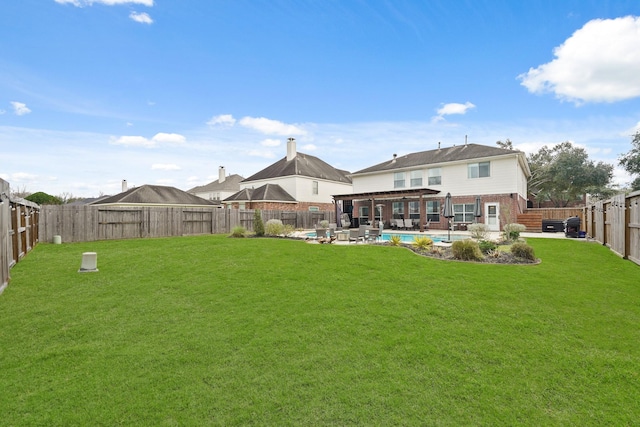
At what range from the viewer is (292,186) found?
123 ft

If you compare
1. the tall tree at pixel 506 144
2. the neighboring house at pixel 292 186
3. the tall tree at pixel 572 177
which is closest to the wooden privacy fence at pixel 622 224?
the neighboring house at pixel 292 186

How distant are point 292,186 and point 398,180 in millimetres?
13428

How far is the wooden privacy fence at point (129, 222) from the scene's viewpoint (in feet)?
50.9

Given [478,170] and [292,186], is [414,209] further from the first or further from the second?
[292,186]

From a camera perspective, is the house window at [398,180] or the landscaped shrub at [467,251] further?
the house window at [398,180]

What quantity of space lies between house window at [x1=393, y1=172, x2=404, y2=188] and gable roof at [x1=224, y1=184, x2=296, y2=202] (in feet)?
41.0

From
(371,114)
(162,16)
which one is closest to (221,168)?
(371,114)

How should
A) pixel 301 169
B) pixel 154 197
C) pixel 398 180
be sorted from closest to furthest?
pixel 398 180 → pixel 154 197 → pixel 301 169

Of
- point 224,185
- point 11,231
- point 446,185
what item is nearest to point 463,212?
point 446,185

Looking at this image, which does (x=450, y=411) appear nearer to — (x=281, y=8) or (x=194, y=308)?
(x=194, y=308)

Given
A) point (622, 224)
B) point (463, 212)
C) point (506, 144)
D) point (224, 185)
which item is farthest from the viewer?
point (224, 185)

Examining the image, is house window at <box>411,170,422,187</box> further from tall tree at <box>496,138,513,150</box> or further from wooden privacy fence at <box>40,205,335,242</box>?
tall tree at <box>496,138,513,150</box>

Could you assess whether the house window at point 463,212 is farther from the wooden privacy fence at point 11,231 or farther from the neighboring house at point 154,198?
the neighboring house at point 154,198

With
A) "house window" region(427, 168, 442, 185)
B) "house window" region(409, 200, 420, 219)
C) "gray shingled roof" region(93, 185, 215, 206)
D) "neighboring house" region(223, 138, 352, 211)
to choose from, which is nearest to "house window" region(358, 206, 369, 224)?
"house window" region(409, 200, 420, 219)
